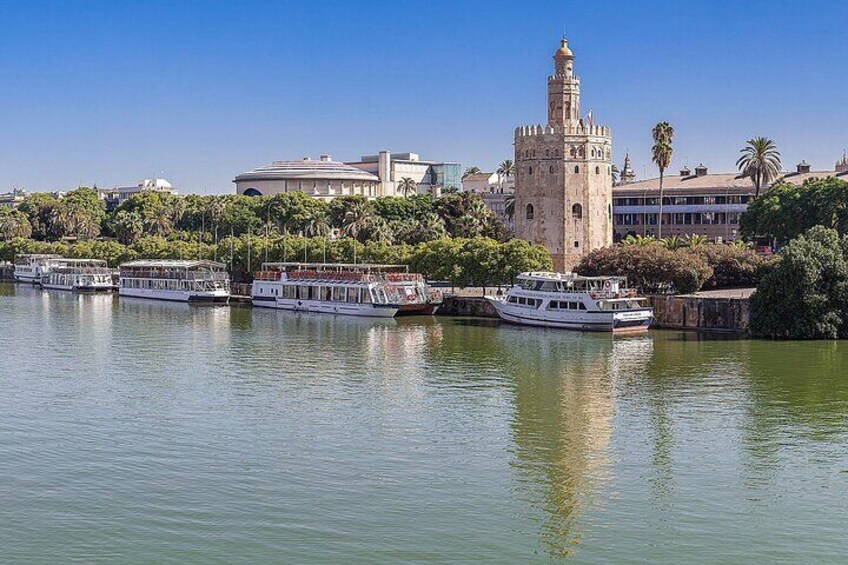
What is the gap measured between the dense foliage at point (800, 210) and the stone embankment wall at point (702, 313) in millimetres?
22245

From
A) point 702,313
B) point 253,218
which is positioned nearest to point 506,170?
point 253,218

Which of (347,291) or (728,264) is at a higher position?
(728,264)

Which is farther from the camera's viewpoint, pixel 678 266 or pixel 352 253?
pixel 352 253

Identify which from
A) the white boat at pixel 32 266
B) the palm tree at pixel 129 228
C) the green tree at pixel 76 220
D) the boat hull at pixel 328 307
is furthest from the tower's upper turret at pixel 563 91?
the green tree at pixel 76 220

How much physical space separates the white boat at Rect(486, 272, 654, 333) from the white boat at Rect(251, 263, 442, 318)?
8219 mm

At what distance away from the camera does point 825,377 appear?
170 feet

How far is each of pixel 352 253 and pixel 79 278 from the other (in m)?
35.0

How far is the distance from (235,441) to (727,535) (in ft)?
54.1

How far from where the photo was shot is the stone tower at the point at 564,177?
99438 millimetres

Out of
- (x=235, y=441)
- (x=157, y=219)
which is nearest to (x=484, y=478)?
(x=235, y=441)

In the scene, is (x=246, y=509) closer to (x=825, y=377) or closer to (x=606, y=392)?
(x=606, y=392)

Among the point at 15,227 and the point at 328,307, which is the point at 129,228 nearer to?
the point at 15,227

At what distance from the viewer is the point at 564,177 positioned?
9931cm

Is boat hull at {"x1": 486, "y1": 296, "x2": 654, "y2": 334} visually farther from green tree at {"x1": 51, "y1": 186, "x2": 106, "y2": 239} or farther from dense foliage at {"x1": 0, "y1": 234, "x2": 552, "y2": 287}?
green tree at {"x1": 51, "y1": 186, "x2": 106, "y2": 239}
